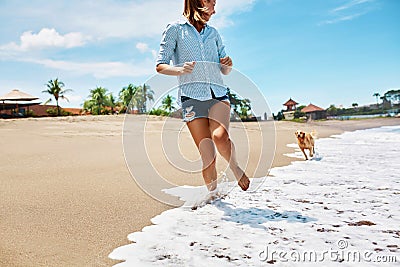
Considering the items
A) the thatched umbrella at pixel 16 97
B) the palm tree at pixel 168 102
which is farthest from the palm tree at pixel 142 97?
the thatched umbrella at pixel 16 97

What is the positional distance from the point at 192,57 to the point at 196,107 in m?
0.39

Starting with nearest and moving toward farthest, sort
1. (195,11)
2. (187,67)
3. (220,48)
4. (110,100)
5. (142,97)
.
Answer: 1. (187,67)
2. (195,11)
3. (220,48)
4. (142,97)
5. (110,100)

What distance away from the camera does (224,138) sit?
8.36ft

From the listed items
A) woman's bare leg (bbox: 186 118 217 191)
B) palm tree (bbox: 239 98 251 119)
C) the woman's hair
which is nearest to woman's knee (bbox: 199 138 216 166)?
A: woman's bare leg (bbox: 186 118 217 191)

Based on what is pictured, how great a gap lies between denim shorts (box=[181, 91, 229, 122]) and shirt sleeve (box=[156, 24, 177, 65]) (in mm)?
336

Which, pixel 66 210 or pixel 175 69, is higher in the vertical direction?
pixel 175 69

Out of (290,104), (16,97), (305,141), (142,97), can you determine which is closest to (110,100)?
(16,97)

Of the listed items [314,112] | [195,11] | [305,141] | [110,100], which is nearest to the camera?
[195,11]

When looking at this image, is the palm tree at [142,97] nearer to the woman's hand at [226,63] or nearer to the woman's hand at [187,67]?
the woman's hand at [187,67]

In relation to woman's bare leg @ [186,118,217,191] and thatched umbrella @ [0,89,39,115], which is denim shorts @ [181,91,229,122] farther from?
thatched umbrella @ [0,89,39,115]

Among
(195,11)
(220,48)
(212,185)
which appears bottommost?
(212,185)

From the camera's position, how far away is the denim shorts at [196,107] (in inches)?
101

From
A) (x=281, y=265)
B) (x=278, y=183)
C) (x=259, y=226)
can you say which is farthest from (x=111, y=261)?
(x=278, y=183)

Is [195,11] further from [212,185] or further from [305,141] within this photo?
[305,141]
